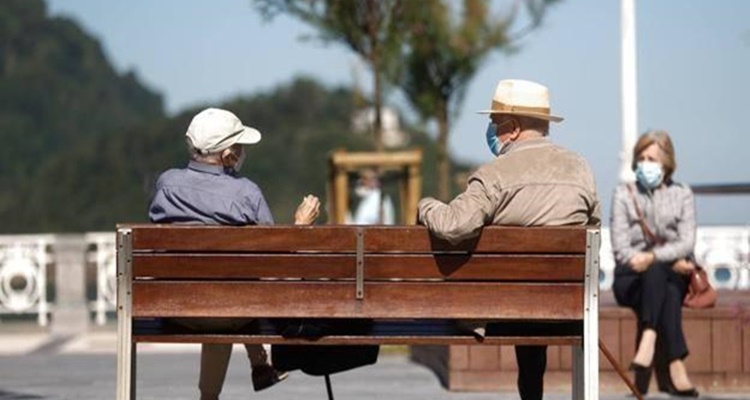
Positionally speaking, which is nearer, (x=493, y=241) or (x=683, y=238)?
(x=493, y=241)

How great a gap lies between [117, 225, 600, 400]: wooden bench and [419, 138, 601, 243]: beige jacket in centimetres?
21

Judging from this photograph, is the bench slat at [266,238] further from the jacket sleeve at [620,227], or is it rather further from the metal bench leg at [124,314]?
the jacket sleeve at [620,227]

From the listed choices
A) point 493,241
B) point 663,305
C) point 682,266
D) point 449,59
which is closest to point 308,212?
point 493,241

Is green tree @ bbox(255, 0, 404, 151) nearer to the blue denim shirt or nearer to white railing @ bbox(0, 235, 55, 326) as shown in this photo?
white railing @ bbox(0, 235, 55, 326)

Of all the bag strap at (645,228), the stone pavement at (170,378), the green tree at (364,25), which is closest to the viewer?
the stone pavement at (170,378)

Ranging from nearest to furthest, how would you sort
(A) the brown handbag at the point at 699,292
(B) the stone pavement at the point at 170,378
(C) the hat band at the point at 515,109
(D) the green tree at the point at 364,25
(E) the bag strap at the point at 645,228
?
(C) the hat band at the point at 515,109 < (B) the stone pavement at the point at 170,378 < (E) the bag strap at the point at 645,228 < (A) the brown handbag at the point at 699,292 < (D) the green tree at the point at 364,25

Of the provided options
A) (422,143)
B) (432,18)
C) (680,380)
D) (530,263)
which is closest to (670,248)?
(680,380)

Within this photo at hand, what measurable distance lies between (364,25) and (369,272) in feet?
48.4

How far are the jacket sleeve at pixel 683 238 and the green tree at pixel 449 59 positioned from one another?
1573cm

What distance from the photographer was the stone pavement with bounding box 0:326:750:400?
13758 millimetres

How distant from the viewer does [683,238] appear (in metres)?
13.9

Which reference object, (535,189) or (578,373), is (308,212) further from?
(578,373)

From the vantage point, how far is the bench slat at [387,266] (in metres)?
9.46

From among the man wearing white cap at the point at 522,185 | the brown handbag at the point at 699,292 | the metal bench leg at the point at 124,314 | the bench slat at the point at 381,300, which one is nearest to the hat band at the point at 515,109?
the man wearing white cap at the point at 522,185
